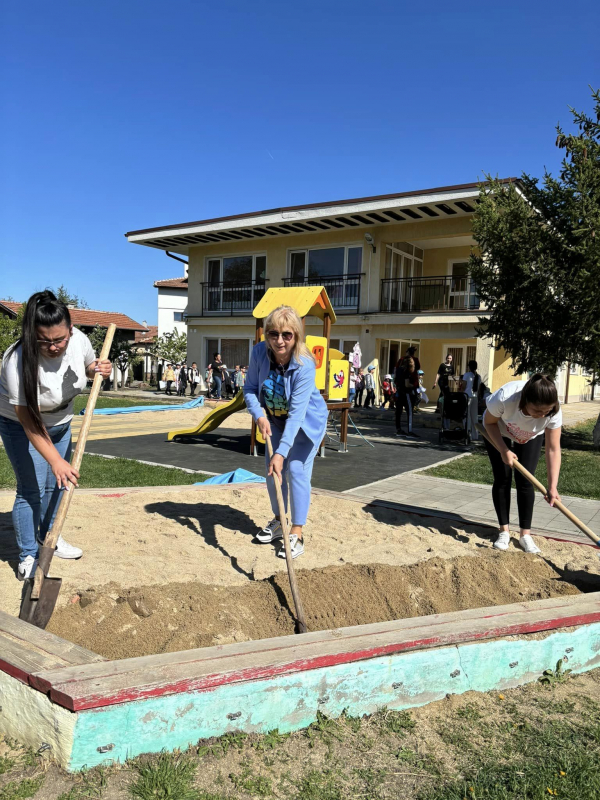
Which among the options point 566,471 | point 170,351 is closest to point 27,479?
point 566,471

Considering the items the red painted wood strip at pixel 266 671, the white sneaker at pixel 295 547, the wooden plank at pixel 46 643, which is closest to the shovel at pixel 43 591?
the wooden plank at pixel 46 643

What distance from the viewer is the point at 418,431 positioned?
14.5m

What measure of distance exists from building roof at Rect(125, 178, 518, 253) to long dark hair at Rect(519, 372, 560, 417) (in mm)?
13253

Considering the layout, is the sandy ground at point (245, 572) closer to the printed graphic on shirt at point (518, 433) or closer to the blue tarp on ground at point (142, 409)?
the printed graphic on shirt at point (518, 433)

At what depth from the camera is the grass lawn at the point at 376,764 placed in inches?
76.5

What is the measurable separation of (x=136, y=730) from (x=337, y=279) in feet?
67.4

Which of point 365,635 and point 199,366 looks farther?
point 199,366

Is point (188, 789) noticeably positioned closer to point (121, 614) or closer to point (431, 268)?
point (121, 614)

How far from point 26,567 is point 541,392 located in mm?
3465

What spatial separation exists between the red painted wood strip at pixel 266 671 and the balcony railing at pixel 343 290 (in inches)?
745

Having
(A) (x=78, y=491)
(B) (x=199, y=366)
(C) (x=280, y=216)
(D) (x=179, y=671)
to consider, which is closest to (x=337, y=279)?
(C) (x=280, y=216)

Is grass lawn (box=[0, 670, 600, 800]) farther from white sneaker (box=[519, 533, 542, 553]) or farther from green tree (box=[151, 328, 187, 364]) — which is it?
green tree (box=[151, 328, 187, 364])

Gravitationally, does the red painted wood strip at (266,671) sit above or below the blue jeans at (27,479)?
below

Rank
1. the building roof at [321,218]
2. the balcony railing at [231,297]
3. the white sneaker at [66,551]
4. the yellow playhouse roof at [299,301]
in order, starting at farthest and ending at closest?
1. the balcony railing at [231,297]
2. the building roof at [321,218]
3. the yellow playhouse roof at [299,301]
4. the white sneaker at [66,551]
